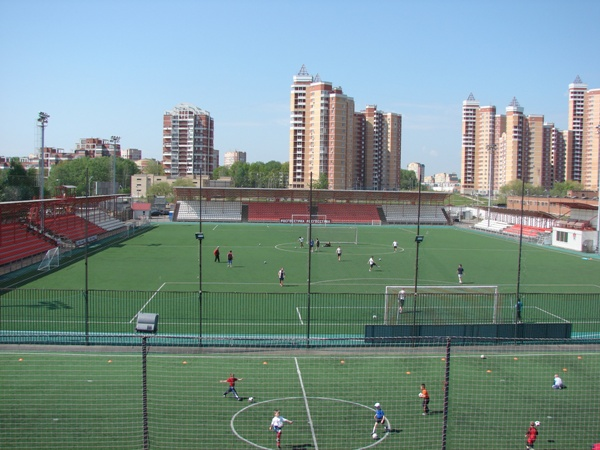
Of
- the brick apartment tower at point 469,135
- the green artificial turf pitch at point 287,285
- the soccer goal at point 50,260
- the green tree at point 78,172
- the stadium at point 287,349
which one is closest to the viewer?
the stadium at point 287,349

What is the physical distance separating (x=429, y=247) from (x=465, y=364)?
35.9m

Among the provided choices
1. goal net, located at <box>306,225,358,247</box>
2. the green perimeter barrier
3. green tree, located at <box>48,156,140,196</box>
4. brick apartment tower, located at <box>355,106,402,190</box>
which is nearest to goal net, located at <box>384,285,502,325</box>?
the green perimeter barrier

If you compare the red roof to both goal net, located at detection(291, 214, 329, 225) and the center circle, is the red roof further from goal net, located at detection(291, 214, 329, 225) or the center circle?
the center circle

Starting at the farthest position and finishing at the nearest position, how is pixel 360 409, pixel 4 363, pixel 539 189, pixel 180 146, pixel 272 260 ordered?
pixel 180 146 < pixel 539 189 < pixel 272 260 < pixel 4 363 < pixel 360 409

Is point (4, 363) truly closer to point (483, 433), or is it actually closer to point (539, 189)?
point (483, 433)

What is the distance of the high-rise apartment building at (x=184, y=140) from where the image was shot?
5748 inches

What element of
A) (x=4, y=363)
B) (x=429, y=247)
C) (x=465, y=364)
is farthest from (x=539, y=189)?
(x=4, y=363)

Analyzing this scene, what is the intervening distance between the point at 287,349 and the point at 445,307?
765cm

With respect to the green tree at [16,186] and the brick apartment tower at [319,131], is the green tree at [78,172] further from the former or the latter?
the brick apartment tower at [319,131]

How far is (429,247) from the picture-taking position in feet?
181

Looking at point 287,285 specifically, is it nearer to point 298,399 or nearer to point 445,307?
point 445,307

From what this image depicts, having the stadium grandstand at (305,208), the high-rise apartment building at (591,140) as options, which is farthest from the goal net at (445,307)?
the high-rise apartment building at (591,140)

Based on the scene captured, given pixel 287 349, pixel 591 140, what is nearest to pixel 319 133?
pixel 591 140

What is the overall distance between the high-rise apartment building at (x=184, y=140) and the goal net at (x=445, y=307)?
124 m
